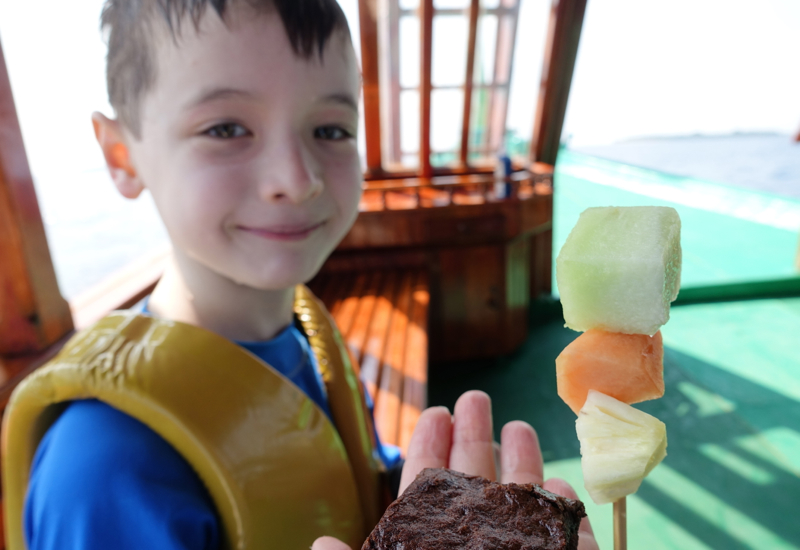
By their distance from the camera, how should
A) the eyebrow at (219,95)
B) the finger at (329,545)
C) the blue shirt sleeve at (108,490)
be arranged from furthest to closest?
the eyebrow at (219,95), the blue shirt sleeve at (108,490), the finger at (329,545)

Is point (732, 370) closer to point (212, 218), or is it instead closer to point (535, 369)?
point (535, 369)

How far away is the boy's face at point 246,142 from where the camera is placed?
850mm

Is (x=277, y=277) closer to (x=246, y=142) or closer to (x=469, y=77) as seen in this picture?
(x=246, y=142)

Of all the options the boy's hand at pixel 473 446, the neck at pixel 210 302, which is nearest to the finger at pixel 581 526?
the boy's hand at pixel 473 446

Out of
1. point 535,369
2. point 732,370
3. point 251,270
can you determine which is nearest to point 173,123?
point 251,270

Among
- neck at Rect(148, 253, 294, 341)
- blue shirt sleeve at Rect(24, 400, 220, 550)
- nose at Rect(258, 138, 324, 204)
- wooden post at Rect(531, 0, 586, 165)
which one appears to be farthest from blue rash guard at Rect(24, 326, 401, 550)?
wooden post at Rect(531, 0, 586, 165)

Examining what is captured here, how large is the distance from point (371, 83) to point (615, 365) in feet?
14.6

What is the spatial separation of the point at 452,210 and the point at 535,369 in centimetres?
150

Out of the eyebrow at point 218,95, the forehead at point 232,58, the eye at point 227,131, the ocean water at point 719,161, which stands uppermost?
the forehead at point 232,58

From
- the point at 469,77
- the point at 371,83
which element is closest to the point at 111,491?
the point at 371,83

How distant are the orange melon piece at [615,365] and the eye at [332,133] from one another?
0.69m

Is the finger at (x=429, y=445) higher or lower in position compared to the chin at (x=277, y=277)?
lower

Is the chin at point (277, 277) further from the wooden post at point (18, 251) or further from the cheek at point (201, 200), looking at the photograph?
the wooden post at point (18, 251)

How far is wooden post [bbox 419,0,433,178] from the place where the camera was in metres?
4.10
